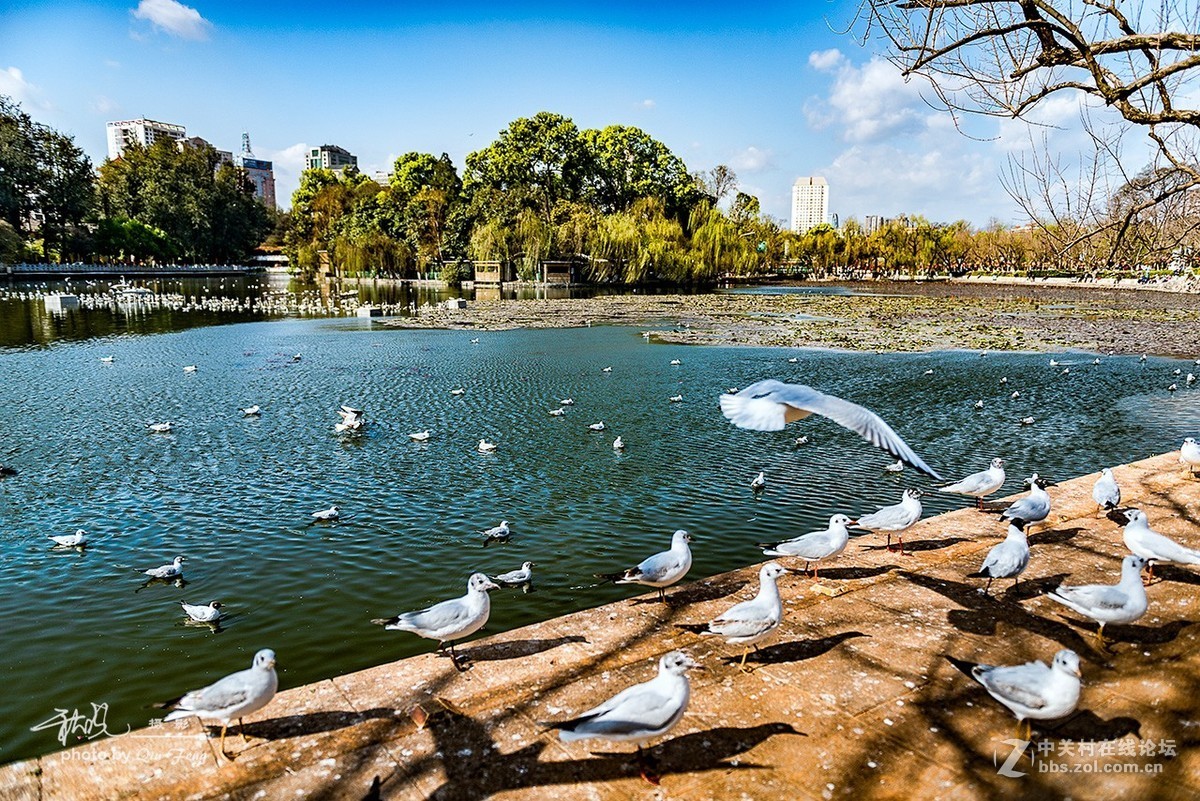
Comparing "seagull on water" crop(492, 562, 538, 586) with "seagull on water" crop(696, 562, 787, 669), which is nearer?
"seagull on water" crop(696, 562, 787, 669)

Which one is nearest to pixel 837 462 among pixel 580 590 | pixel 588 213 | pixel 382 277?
pixel 580 590

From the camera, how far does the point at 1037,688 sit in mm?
3129

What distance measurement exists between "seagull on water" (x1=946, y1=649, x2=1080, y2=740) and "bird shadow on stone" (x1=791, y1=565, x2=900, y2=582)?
1863 mm

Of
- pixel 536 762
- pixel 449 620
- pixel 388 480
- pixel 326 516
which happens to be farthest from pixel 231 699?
pixel 388 480

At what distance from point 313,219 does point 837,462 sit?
71857 millimetres

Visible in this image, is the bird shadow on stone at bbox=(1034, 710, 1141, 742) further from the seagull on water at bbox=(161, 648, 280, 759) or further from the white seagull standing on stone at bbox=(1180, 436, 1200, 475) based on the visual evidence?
the white seagull standing on stone at bbox=(1180, 436, 1200, 475)

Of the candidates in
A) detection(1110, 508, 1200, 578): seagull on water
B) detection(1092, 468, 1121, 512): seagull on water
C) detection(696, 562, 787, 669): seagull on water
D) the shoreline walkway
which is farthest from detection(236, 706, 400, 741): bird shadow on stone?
detection(1092, 468, 1121, 512): seagull on water

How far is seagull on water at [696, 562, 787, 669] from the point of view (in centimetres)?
385

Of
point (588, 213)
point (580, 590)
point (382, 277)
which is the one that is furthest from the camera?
point (382, 277)

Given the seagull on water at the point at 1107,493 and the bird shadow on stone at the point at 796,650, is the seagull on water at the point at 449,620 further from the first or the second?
the seagull on water at the point at 1107,493

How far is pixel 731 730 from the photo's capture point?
327 centimetres

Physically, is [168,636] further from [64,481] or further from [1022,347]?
[1022,347]

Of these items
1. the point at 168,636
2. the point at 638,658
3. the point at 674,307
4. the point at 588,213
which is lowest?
the point at 168,636

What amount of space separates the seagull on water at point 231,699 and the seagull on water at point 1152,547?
5450 mm
